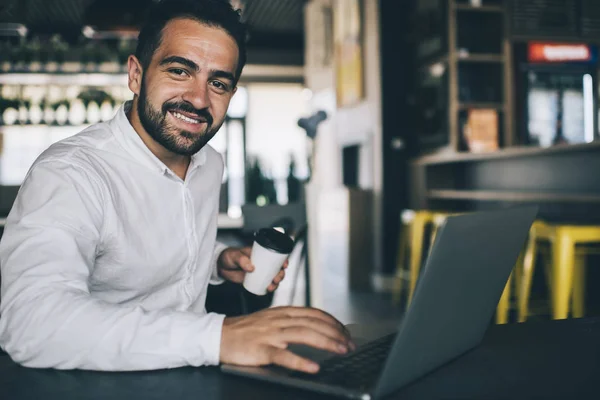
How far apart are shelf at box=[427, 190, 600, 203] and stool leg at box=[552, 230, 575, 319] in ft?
2.06

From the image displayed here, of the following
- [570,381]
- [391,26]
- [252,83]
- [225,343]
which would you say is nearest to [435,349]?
[570,381]

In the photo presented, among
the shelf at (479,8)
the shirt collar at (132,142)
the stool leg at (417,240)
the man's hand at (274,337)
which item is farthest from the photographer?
the shelf at (479,8)

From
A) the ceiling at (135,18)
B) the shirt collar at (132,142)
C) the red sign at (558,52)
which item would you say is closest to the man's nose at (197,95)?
the shirt collar at (132,142)

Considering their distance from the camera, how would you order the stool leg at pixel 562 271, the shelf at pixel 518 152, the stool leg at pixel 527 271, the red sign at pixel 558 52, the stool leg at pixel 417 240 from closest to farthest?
the stool leg at pixel 562 271
the stool leg at pixel 527 271
the shelf at pixel 518 152
the stool leg at pixel 417 240
the red sign at pixel 558 52

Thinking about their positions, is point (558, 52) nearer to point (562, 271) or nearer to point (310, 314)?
point (562, 271)

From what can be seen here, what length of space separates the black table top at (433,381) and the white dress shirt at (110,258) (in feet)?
0.10

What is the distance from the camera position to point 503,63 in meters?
4.80

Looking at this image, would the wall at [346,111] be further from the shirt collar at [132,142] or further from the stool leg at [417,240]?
the shirt collar at [132,142]

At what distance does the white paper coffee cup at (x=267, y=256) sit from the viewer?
1.11 m

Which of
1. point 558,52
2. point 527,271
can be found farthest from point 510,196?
point 558,52

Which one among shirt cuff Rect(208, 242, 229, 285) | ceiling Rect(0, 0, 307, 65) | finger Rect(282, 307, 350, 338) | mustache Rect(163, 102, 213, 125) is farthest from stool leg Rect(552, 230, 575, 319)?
ceiling Rect(0, 0, 307, 65)

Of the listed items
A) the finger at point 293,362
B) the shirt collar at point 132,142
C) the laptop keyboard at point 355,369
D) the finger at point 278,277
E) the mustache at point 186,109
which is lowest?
the laptop keyboard at point 355,369

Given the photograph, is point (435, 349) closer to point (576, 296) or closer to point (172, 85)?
point (172, 85)

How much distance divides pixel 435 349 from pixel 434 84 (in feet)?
15.2
